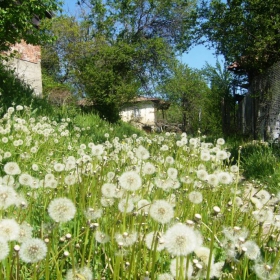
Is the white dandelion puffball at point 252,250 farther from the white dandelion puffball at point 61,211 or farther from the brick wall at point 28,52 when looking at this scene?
the brick wall at point 28,52

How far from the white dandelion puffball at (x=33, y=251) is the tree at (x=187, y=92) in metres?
32.8

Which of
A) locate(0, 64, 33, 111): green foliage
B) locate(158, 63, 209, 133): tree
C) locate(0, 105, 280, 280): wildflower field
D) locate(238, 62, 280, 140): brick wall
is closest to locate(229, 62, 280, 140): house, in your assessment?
locate(238, 62, 280, 140): brick wall

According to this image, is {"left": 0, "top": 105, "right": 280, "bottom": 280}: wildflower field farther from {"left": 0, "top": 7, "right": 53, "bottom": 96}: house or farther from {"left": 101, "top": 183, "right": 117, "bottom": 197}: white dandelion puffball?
{"left": 0, "top": 7, "right": 53, "bottom": 96}: house

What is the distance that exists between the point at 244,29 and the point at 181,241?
12.3 m

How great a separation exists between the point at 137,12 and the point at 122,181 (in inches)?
975

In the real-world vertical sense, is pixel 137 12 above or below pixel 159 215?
above

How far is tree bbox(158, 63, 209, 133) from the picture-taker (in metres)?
34.3

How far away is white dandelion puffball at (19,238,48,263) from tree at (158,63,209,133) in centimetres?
3278

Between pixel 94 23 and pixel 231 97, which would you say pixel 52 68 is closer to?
pixel 94 23

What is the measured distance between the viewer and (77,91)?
3098cm

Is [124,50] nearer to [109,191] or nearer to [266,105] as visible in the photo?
[266,105]

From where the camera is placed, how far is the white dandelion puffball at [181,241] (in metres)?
1.06

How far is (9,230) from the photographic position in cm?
114

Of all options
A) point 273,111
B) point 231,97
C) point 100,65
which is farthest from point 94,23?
point 273,111
